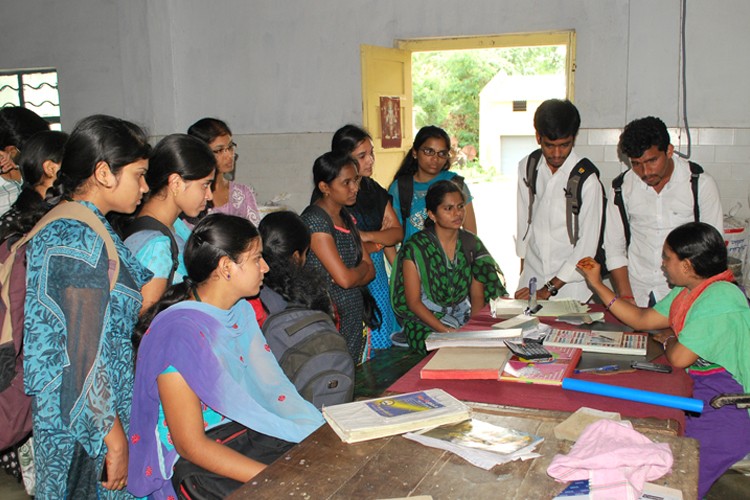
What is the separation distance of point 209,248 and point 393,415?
2.28ft

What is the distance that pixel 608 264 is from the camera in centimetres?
334

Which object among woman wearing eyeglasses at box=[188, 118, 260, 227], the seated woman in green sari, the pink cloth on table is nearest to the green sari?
the seated woman in green sari

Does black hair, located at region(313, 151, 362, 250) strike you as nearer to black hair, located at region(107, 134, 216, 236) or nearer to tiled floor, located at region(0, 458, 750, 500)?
black hair, located at region(107, 134, 216, 236)

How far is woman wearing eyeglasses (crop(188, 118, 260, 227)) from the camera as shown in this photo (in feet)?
10.6

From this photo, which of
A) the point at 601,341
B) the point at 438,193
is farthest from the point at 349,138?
the point at 601,341

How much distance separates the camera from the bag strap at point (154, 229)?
2133 mm

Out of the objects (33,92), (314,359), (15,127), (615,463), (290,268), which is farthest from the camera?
(33,92)

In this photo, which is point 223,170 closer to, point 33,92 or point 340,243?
point 340,243

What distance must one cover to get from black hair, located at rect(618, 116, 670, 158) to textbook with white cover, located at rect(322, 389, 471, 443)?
1.80 meters

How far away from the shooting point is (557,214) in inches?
137

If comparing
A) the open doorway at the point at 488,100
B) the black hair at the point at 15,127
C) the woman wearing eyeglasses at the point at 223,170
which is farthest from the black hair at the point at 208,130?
the open doorway at the point at 488,100

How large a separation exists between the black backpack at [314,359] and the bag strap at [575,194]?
1.81 metres

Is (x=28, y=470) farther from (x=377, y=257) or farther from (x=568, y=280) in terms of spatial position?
(x=568, y=280)

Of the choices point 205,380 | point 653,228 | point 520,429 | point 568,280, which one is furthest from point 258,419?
point 653,228
